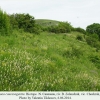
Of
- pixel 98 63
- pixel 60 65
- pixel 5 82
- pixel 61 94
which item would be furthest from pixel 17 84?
pixel 98 63

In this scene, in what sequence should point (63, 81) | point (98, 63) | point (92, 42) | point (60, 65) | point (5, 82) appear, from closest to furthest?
1. point (5, 82)
2. point (63, 81)
3. point (60, 65)
4. point (98, 63)
5. point (92, 42)

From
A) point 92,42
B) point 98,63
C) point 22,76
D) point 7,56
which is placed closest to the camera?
point 22,76

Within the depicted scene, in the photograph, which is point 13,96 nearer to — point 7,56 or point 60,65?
point 7,56

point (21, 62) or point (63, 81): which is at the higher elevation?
point (21, 62)

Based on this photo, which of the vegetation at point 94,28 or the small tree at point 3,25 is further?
the vegetation at point 94,28

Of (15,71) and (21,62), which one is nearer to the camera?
(15,71)

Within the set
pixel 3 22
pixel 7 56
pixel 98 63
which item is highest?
pixel 3 22

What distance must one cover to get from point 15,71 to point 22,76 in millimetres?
267

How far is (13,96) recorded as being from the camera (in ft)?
18.1

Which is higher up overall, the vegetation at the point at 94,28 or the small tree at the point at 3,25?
the vegetation at the point at 94,28

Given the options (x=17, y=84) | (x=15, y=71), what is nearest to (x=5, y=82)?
(x=17, y=84)

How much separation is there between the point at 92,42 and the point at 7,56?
2513cm

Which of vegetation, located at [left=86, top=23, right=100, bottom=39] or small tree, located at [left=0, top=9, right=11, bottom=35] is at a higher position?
vegetation, located at [left=86, top=23, right=100, bottom=39]

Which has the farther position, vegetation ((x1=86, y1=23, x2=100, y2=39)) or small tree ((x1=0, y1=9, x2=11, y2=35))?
vegetation ((x1=86, y1=23, x2=100, y2=39))
